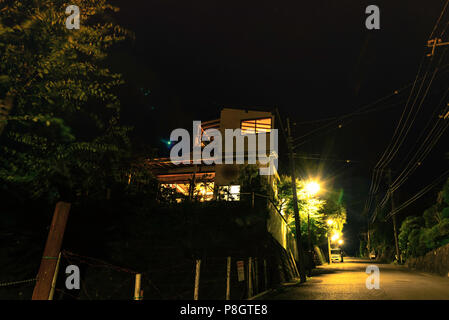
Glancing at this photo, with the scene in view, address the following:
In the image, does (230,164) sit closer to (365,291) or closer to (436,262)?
(365,291)

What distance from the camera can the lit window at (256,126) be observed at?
25.2 metres

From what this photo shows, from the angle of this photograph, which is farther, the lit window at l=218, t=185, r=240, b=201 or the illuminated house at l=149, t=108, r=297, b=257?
the illuminated house at l=149, t=108, r=297, b=257

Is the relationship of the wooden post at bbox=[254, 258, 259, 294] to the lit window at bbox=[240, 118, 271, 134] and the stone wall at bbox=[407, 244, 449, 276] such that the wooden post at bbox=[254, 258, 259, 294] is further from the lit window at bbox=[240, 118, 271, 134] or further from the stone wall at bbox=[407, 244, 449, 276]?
the stone wall at bbox=[407, 244, 449, 276]

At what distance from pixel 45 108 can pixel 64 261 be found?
881 centimetres

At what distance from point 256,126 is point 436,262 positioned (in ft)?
55.4

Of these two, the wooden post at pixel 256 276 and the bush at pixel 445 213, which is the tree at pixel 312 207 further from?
the wooden post at pixel 256 276

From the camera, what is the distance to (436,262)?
2288 cm

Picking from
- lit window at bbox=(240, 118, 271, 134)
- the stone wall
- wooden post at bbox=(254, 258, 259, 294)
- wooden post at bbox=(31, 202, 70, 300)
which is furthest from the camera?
lit window at bbox=(240, 118, 271, 134)

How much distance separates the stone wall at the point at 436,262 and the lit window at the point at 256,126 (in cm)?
1524

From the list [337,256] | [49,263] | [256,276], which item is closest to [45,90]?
[49,263]

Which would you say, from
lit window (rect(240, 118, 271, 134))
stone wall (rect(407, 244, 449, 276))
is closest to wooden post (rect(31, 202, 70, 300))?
lit window (rect(240, 118, 271, 134))

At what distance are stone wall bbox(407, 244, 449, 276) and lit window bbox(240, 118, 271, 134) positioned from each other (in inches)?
600

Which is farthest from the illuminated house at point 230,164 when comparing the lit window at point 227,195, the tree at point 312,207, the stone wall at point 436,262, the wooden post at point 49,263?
the wooden post at point 49,263

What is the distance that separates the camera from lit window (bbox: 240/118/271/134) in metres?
25.2
